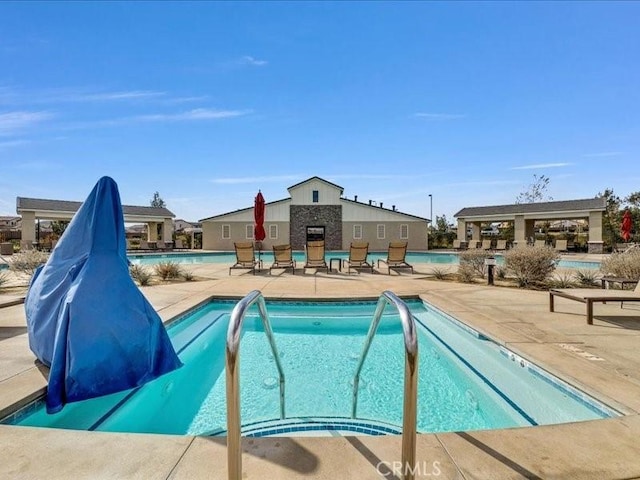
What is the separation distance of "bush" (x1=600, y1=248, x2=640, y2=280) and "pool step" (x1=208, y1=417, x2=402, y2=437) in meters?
8.59

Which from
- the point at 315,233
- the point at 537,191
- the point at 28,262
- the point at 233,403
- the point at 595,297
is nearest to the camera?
the point at 233,403

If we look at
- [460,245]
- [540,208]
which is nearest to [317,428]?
[460,245]

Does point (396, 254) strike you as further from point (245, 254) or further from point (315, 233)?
point (315, 233)

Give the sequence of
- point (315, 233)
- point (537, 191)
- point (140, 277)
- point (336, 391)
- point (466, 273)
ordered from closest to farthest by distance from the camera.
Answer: point (336, 391), point (140, 277), point (466, 273), point (315, 233), point (537, 191)

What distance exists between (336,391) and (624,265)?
887cm

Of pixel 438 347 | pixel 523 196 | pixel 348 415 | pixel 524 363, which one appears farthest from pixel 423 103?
pixel 523 196

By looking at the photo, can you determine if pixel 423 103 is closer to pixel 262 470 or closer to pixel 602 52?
pixel 602 52

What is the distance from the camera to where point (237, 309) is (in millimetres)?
1658

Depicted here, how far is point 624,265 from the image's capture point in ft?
28.0

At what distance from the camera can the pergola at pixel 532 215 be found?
24719 millimetres

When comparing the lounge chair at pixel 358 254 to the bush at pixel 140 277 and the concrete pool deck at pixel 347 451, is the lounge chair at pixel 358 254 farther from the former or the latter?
the concrete pool deck at pixel 347 451

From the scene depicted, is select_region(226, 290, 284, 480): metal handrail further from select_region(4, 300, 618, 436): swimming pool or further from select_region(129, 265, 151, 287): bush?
select_region(129, 265, 151, 287): bush

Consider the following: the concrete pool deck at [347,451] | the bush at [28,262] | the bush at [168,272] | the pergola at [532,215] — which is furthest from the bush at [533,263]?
the pergola at [532,215]

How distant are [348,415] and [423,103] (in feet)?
51.0
